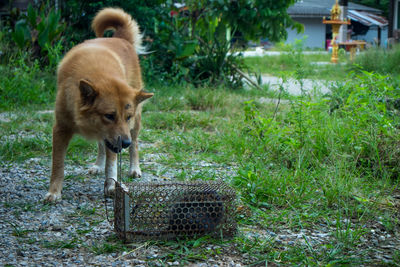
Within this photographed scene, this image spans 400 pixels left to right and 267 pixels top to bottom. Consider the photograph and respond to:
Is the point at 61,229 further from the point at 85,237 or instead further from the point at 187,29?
the point at 187,29

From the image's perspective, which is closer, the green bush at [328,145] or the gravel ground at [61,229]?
the gravel ground at [61,229]

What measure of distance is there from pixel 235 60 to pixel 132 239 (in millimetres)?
7178

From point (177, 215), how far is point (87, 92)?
1092mm

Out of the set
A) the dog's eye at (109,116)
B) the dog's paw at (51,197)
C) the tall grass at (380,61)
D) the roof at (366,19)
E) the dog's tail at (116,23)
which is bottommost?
the dog's paw at (51,197)

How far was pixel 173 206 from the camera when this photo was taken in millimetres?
2539

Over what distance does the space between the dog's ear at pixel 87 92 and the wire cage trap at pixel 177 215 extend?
74 centimetres

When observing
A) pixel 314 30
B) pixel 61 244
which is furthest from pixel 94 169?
pixel 314 30

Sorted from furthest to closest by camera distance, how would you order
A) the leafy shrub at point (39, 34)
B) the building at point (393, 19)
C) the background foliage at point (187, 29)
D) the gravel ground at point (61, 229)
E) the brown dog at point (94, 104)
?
the building at point (393, 19), the background foliage at point (187, 29), the leafy shrub at point (39, 34), the brown dog at point (94, 104), the gravel ground at point (61, 229)

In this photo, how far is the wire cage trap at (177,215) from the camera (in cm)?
250

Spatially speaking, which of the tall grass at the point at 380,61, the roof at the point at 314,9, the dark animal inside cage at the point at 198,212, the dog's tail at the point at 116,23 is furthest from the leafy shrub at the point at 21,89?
the roof at the point at 314,9

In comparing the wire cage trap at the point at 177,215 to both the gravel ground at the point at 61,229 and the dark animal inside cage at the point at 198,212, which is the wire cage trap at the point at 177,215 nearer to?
the dark animal inside cage at the point at 198,212

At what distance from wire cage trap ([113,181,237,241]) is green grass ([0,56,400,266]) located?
75 mm

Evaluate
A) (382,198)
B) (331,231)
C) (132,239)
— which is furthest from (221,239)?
(382,198)

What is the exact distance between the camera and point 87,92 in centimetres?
295
